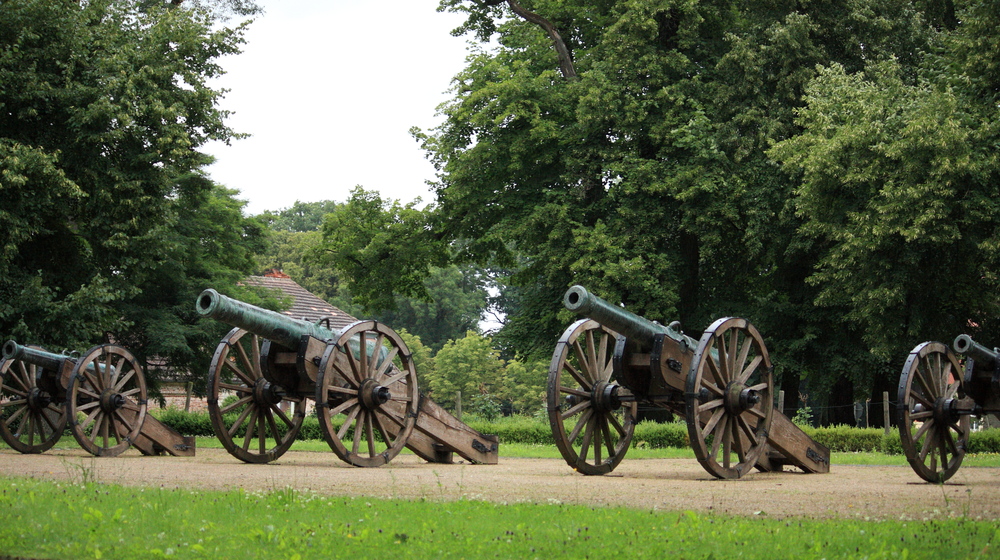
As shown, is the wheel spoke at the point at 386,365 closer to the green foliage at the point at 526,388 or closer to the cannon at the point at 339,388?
the cannon at the point at 339,388

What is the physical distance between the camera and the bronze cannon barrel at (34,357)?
635 inches

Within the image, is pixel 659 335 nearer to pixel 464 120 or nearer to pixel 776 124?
pixel 776 124

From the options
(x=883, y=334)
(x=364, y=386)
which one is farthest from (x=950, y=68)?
(x=364, y=386)

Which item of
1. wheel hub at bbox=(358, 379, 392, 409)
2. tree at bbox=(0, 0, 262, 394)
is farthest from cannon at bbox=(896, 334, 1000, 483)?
tree at bbox=(0, 0, 262, 394)

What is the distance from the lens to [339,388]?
43.4ft

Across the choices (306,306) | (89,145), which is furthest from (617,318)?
(306,306)

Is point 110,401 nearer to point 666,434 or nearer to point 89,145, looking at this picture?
point 89,145

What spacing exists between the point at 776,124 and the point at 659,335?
12638mm

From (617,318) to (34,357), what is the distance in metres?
9.46

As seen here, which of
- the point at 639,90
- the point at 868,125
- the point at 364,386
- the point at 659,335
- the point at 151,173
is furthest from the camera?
the point at 639,90

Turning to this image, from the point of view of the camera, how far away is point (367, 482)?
10.8m

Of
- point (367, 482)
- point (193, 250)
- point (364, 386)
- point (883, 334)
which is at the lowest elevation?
point (367, 482)

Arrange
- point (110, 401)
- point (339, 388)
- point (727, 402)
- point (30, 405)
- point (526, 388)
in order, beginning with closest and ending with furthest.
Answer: point (727, 402) → point (339, 388) → point (110, 401) → point (30, 405) → point (526, 388)

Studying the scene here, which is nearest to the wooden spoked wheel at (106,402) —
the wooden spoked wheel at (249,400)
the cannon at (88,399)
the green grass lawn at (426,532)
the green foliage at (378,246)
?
the cannon at (88,399)
